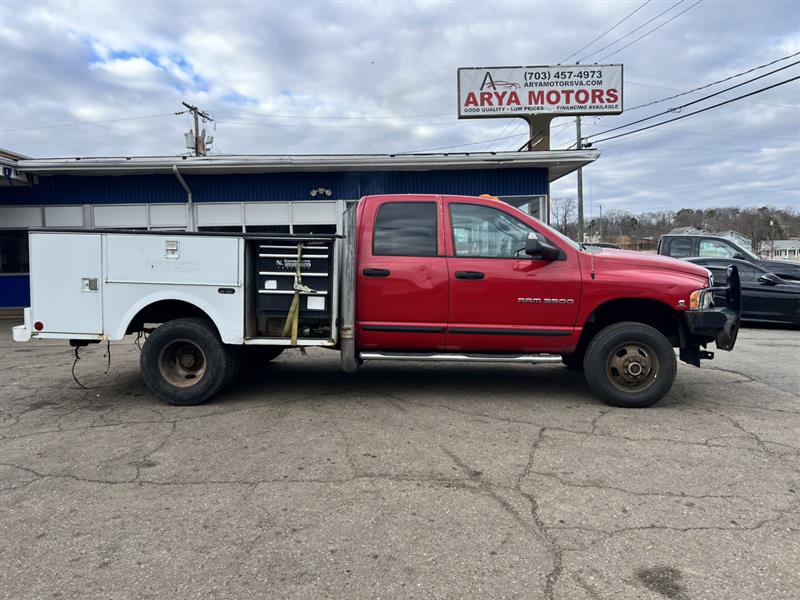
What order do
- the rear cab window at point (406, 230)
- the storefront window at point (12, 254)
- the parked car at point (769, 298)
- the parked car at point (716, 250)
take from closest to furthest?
the rear cab window at point (406, 230)
the parked car at point (769, 298)
the parked car at point (716, 250)
the storefront window at point (12, 254)

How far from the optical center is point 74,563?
284 cm

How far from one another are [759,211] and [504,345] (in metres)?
91.3

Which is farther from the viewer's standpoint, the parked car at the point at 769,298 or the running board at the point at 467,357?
the parked car at the point at 769,298

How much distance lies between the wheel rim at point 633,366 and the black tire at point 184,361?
3835 mm

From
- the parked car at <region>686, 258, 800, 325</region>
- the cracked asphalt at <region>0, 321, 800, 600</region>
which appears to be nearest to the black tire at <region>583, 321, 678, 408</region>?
the cracked asphalt at <region>0, 321, 800, 600</region>

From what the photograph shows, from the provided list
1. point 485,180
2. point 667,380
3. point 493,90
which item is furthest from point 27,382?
point 493,90

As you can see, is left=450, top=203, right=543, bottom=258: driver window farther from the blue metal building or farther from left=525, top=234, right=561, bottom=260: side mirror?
the blue metal building

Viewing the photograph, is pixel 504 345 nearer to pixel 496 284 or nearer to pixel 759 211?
pixel 496 284

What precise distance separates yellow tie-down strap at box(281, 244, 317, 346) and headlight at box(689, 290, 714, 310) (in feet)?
11.9

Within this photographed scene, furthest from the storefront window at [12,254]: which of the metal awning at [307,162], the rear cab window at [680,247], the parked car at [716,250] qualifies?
the rear cab window at [680,247]

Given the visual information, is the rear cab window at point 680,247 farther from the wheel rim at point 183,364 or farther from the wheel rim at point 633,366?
the wheel rim at point 183,364

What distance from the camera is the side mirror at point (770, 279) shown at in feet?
36.9

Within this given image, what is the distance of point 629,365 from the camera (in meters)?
5.46

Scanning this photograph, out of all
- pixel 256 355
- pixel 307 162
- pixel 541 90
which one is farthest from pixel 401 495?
pixel 541 90
